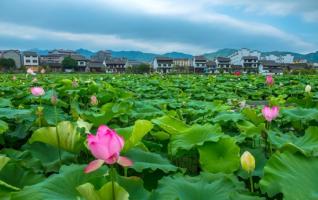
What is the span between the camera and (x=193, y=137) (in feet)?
5.18

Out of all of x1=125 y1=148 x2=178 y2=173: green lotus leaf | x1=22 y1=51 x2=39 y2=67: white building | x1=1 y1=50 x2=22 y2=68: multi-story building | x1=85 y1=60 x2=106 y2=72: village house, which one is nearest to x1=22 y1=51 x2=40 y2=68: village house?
x1=22 y1=51 x2=39 y2=67: white building

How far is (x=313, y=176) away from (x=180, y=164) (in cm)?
72

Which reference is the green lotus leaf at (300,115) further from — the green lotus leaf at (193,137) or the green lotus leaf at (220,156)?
the green lotus leaf at (220,156)

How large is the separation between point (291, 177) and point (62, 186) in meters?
0.66

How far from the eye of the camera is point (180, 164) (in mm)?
1729

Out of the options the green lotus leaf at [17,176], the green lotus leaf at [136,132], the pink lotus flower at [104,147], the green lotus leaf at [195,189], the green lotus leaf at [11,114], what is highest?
the pink lotus flower at [104,147]

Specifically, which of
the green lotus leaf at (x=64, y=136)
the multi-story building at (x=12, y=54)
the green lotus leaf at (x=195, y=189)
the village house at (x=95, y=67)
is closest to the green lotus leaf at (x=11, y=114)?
the green lotus leaf at (x=64, y=136)

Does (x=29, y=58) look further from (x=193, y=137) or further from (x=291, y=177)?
(x=291, y=177)

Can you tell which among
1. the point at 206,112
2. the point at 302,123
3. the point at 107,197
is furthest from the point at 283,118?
the point at 107,197

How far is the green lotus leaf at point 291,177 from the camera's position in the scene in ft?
3.35

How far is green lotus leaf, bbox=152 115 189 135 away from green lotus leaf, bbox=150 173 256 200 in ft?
1.76

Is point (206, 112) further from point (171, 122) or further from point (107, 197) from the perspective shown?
point (107, 197)

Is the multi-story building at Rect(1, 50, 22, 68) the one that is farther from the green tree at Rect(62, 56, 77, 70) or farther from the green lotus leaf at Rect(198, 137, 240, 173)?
the green lotus leaf at Rect(198, 137, 240, 173)

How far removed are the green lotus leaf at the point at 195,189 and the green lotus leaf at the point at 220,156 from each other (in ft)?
0.73
